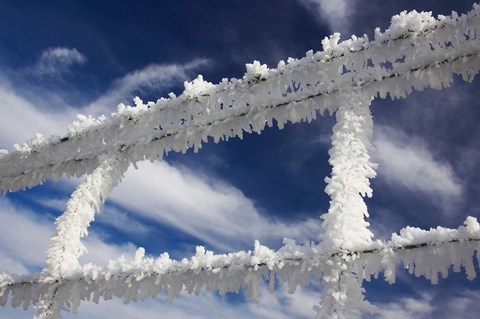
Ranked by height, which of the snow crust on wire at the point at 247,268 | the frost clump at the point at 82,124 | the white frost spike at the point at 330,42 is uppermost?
the white frost spike at the point at 330,42

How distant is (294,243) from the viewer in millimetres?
2066

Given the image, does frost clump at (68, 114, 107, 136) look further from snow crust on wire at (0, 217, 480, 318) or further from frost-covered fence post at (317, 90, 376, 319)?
frost-covered fence post at (317, 90, 376, 319)

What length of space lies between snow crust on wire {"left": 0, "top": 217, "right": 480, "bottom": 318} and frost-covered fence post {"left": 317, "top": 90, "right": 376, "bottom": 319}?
0.03 m

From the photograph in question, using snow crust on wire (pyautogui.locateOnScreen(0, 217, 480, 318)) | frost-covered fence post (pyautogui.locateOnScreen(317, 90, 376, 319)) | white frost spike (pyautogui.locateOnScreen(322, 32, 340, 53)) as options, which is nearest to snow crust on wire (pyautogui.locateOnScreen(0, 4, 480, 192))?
white frost spike (pyautogui.locateOnScreen(322, 32, 340, 53))

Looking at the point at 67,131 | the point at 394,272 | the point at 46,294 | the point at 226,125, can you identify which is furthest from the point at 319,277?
the point at 67,131

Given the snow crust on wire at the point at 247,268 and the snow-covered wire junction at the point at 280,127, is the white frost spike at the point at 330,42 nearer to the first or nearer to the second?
the snow-covered wire junction at the point at 280,127

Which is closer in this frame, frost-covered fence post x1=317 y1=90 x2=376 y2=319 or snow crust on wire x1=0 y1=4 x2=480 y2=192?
frost-covered fence post x1=317 y1=90 x2=376 y2=319

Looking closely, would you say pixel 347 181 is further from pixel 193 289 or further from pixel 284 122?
pixel 193 289

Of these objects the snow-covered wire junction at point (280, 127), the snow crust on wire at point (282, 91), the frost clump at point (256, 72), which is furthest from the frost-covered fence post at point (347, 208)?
the frost clump at point (256, 72)

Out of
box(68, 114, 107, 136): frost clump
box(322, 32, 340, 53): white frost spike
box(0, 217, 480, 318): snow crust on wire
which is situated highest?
box(322, 32, 340, 53): white frost spike

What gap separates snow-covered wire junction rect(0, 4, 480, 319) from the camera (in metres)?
1.85

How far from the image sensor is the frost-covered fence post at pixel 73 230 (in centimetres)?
283

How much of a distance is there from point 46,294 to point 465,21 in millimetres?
3240

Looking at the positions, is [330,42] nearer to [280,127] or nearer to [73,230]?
[280,127]
